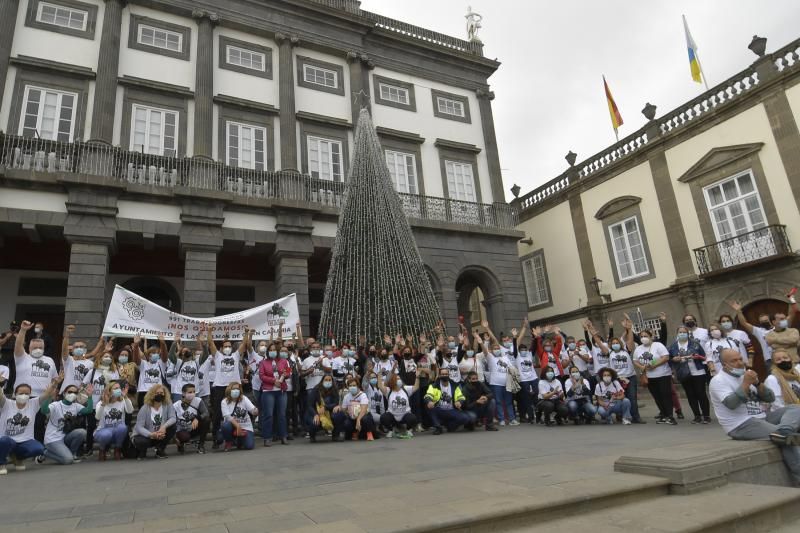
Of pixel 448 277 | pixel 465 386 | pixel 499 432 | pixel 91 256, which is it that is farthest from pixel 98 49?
pixel 499 432

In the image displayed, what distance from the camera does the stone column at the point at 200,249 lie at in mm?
13500

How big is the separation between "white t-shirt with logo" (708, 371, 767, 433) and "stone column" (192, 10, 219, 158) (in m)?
14.1

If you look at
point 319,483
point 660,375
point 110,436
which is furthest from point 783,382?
point 110,436

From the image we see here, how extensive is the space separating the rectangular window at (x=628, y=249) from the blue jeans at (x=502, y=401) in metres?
11.6

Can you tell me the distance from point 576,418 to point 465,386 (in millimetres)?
2349

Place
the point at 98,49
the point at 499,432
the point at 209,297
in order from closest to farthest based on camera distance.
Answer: the point at 499,432 → the point at 209,297 → the point at 98,49

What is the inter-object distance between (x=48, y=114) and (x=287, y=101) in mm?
6937

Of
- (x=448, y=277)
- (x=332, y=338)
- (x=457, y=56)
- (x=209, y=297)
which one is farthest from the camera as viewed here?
(x=457, y=56)

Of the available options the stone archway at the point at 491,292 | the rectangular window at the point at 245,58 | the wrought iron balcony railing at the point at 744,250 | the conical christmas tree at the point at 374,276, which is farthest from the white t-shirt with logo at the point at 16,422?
the wrought iron balcony railing at the point at 744,250

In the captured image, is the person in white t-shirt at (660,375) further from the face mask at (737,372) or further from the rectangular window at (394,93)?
Answer: the rectangular window at (394,93)

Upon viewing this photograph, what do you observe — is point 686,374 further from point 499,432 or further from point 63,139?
point 63,139

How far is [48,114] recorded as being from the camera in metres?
13.8

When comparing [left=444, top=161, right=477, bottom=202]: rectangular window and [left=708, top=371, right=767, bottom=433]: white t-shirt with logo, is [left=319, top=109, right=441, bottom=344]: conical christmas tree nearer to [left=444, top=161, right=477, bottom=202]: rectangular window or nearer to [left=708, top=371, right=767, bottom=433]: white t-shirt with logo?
[left=708, top=371, right=767, bottom=433]: white t-shirt with logo

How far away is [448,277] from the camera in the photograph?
17.5 metres
